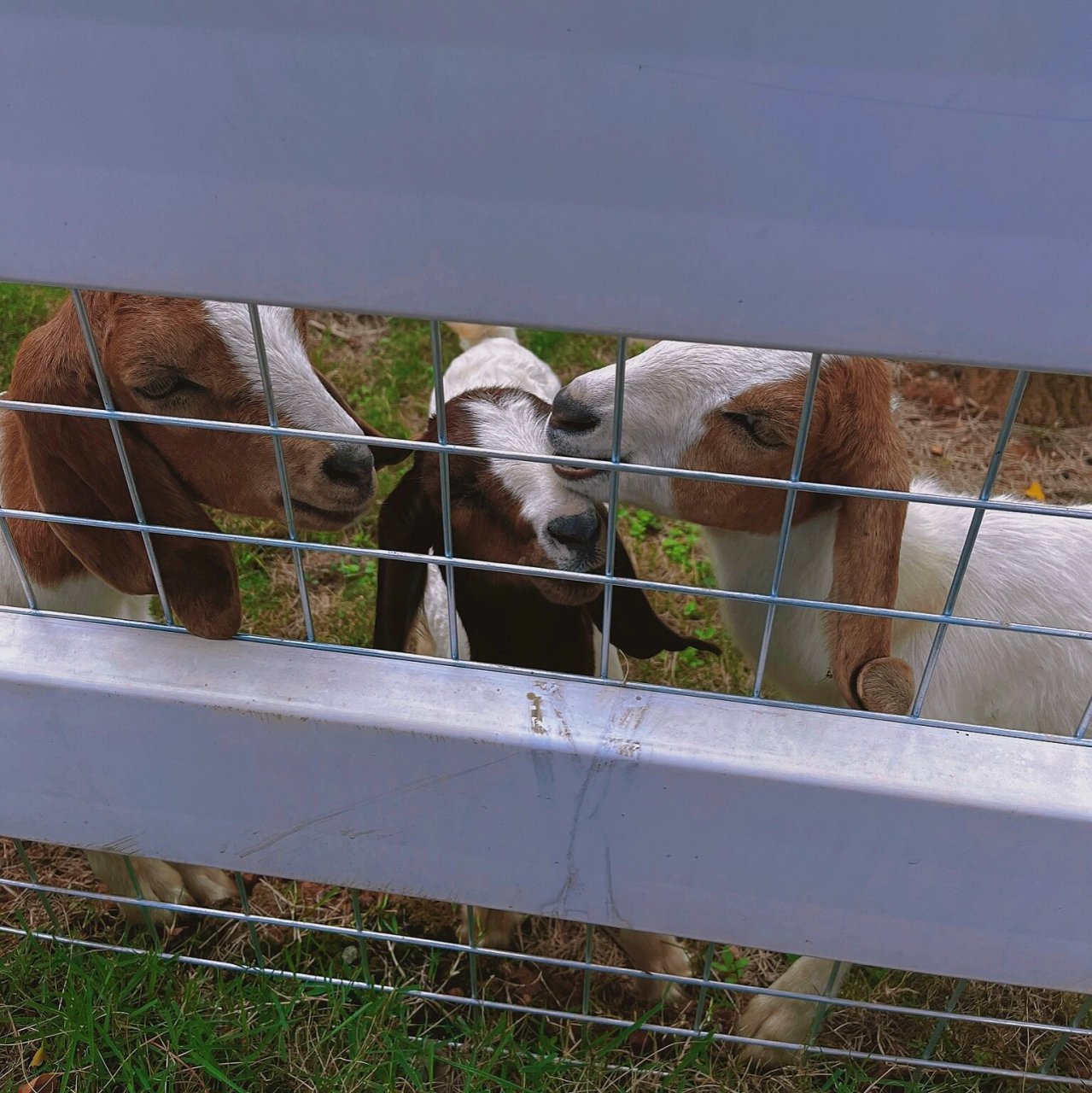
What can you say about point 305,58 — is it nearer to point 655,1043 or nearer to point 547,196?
point 547,196

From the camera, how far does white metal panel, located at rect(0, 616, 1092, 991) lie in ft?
4.22

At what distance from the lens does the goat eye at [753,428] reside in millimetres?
1742

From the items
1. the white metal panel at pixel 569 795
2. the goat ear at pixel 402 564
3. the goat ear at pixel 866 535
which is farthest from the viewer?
the goat ear at pixel 402 564

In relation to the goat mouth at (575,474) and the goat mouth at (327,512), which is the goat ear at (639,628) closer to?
the goat mouth at (575,474)

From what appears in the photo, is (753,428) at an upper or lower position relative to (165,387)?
lower

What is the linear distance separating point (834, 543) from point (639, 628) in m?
0.44

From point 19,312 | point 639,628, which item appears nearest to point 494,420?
point 639,628

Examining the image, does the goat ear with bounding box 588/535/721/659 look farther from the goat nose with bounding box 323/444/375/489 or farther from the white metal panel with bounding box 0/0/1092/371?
the white metal panel with bounding box 0/0/1092/371

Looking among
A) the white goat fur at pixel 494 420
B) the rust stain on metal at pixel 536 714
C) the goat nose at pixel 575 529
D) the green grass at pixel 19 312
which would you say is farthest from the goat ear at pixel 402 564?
the green grass at pixel 19 312

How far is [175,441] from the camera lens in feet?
5.27

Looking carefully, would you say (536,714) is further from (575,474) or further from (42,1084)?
(42,1084)

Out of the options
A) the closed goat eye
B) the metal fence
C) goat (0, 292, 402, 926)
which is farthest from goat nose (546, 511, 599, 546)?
the closed goat eye

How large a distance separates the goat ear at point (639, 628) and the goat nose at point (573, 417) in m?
0.30

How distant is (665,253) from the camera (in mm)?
958
